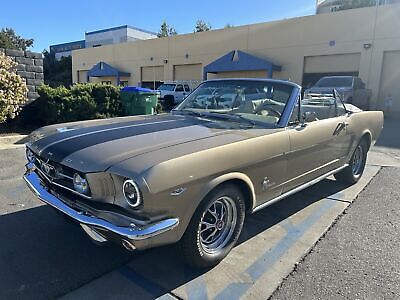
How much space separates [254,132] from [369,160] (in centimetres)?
502

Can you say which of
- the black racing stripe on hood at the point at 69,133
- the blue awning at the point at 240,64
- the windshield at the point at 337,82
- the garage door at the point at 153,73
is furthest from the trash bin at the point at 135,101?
the garage door at the point at 153,73

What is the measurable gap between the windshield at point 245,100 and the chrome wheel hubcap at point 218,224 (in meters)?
1.07

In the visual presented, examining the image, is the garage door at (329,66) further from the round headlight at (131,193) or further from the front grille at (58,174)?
the round headlight at (131,193)

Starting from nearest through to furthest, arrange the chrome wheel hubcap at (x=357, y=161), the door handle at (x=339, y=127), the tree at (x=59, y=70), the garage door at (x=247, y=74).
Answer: the door handle at (x=339, y=127) → the chrome wheel hubcap at (x=357, y=161) → the garage door at (x=247, y=74) → the tree at (x=59, y=70)

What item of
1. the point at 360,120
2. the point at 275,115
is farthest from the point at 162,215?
the point at 360,120

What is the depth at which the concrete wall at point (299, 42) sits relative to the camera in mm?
17766

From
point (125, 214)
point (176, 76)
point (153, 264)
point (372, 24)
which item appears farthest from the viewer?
point (176, 76)

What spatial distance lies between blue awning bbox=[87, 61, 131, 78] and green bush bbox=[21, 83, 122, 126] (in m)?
23.1

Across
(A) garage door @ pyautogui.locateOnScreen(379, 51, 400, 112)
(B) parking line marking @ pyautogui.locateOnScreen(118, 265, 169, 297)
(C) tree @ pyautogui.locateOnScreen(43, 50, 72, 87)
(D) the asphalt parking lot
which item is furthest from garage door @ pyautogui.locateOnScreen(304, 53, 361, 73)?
(C) tree @ pyautogui.locateOnScreen(43, 50, 72, 87)

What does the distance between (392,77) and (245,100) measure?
17.5 m

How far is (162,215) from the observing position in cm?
222

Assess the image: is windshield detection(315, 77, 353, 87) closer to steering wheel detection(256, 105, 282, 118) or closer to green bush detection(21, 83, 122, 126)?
green bush detection(21, 83, 122, 126)

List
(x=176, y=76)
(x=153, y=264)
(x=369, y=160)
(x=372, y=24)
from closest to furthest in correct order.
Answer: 1. (x=153, y=264)
2. (x=369, y=160)
3. (x=372, y=24)
4. (x=176, y=76)

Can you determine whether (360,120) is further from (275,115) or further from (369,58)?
(369,58)
